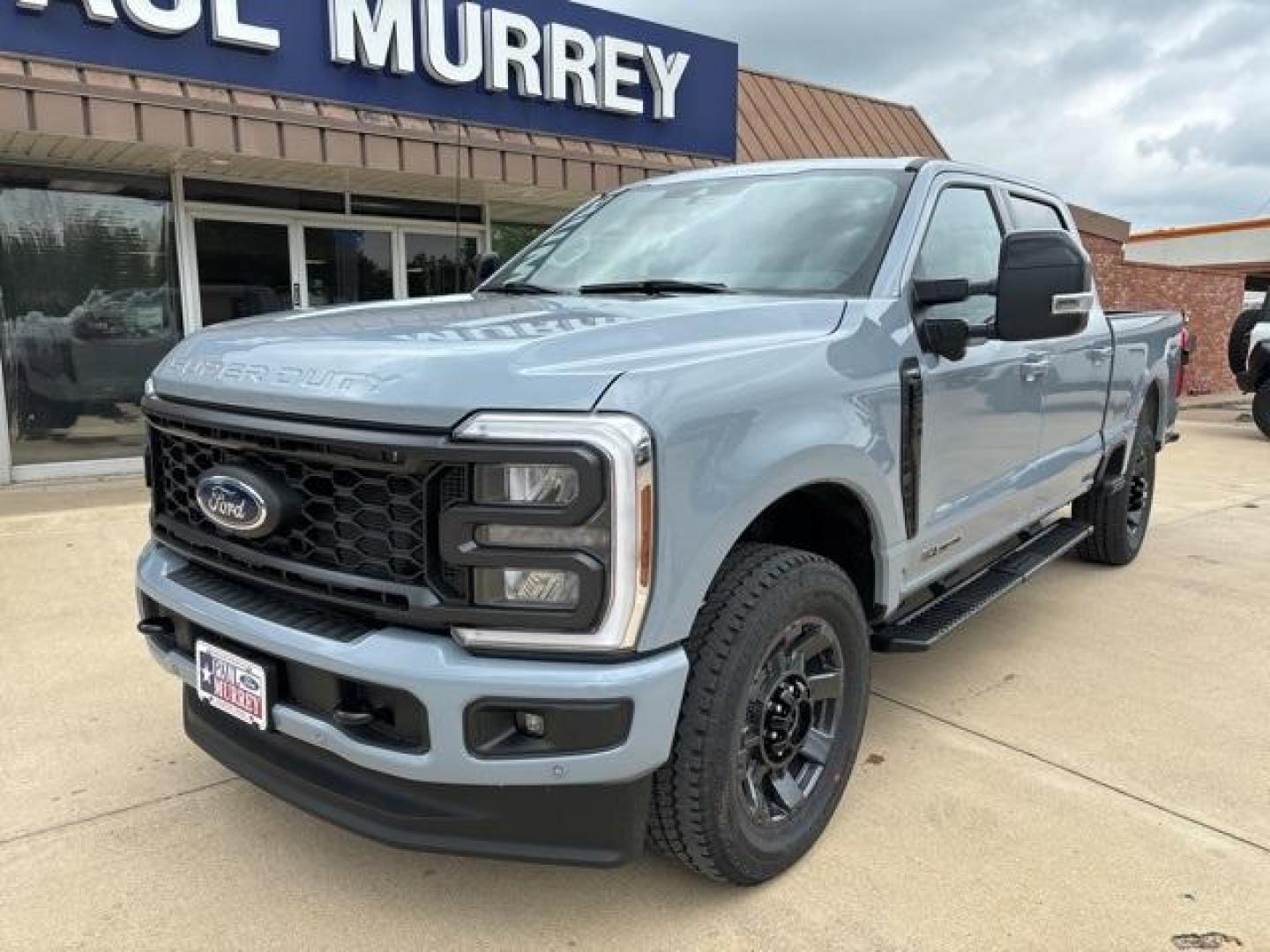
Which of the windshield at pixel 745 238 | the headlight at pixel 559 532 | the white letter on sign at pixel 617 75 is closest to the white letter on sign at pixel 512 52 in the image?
the white letter on sign at pixel 617 75

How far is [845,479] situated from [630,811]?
102cm

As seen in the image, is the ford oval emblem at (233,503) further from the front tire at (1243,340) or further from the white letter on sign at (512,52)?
the front tire at (1243,340)

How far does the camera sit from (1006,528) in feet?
12.5

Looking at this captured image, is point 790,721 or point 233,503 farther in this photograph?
point 790,721

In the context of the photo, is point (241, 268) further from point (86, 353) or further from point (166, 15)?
point (166, 15)

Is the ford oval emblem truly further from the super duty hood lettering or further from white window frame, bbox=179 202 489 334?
white window frame, bbox=179 202 489 334

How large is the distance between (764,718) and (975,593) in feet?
4.84

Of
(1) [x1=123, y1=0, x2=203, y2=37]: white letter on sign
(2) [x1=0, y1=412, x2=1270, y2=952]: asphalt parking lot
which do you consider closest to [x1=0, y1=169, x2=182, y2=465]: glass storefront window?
(1) [x1=123, y1=0, x2=203, y2=37]: white letter on sign

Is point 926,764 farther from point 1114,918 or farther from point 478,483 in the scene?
point 478,483

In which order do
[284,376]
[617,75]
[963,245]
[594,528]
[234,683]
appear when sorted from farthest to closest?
1. [617,75]
2. [963,245]
3. [234,683]
4. [284,376]
5. [594,528]

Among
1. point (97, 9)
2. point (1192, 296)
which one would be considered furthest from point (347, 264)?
point (1192, 296)

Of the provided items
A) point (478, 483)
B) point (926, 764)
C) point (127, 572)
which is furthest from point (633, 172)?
point (478, 483)

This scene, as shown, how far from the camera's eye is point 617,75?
28.8ft

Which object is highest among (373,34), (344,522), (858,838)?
(373,34)
